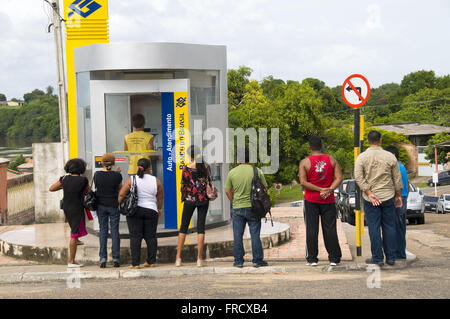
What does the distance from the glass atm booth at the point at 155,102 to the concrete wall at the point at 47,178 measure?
A: 10.9 feet

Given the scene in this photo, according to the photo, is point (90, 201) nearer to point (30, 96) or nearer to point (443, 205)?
point (443, 205)

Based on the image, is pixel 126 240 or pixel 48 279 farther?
pixel 126 240

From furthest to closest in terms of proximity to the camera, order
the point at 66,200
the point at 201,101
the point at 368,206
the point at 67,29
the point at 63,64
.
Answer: the point at 63,64
the point at 67,29
the point at 201,101
the point at 66,200
the point at 368,206

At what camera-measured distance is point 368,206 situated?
8391 millimetres

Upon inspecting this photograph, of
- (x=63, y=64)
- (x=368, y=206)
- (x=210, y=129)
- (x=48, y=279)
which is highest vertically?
(x=63, y=64)

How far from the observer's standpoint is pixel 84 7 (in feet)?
40.9

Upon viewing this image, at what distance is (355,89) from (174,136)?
3.09 meters

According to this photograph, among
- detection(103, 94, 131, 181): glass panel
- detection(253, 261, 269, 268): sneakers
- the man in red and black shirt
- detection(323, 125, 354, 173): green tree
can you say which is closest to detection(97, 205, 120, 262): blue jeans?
detection(103, 94, 131, 181): glass panel

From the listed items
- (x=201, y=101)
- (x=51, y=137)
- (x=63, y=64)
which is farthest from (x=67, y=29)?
(x=51, y=137)

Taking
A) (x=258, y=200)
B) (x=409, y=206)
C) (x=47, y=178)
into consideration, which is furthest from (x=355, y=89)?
(x=409, y=206)

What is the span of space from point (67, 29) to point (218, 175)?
14.3 feet

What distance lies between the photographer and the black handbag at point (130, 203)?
8.56 metres
